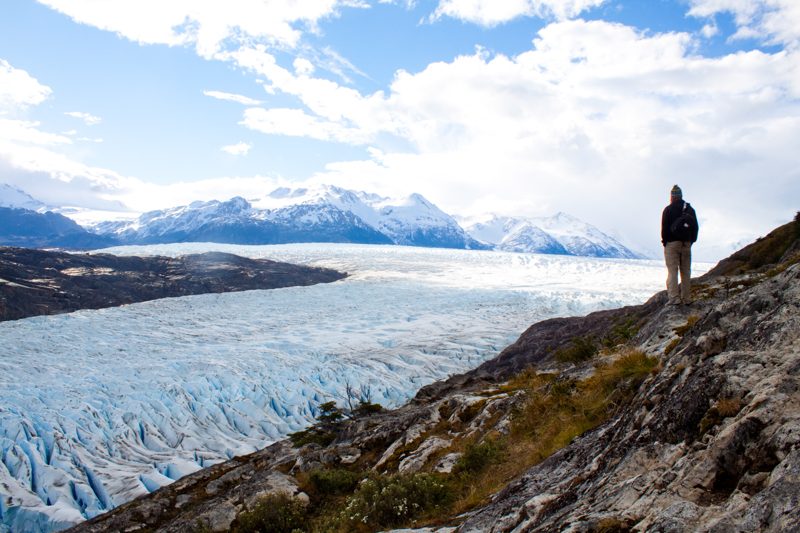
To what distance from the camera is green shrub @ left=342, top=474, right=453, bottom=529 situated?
727cm

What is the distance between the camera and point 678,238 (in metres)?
9.73

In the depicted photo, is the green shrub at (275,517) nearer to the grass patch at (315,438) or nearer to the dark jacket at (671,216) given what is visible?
the grass patch at (315,438)

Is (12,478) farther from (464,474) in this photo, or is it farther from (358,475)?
(464,474)

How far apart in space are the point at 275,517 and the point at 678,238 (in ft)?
30.8

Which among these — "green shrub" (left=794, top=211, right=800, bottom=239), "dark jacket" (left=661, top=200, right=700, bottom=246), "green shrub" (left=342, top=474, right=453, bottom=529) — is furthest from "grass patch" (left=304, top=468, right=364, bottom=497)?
"green shrub" (left=794, top=211, right=800, bottom=239)

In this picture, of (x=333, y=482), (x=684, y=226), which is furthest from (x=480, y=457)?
(x=684, y=226)

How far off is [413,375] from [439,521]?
31848mm

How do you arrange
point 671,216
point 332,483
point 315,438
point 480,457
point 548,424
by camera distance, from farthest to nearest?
point 315,438 < point 332,483 < point 671,216 < point 480,457 < point 548,424

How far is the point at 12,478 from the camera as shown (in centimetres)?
2350

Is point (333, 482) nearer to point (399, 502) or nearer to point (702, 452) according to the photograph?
point (399, 502)

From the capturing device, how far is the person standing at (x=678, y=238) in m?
9.52

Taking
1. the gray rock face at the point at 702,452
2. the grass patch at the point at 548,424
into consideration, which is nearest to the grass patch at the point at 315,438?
the grass patch at the point at 548,424

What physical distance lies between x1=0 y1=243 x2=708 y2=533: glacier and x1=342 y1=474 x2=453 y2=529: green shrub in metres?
20.1

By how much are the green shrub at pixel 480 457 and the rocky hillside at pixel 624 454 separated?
0.02m
